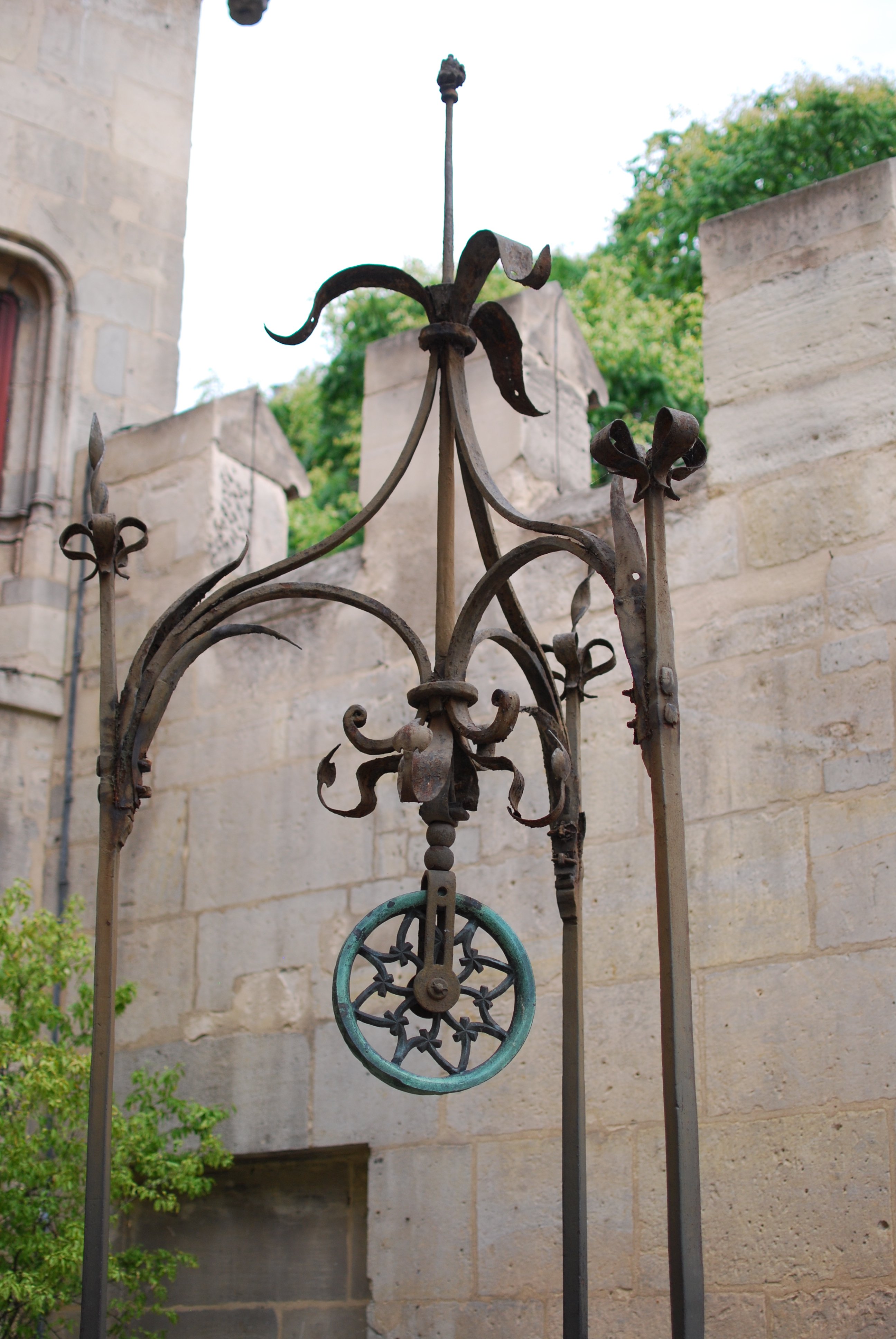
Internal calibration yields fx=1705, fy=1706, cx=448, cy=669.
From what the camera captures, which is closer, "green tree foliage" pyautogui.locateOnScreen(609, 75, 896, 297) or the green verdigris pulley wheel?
the green verdigris pulley wheel

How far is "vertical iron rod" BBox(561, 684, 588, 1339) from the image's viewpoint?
2770mm

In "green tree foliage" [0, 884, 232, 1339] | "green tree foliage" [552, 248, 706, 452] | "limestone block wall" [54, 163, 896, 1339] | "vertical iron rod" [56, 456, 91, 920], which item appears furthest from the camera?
"green tree foliage" [552, 248, 706, 452]

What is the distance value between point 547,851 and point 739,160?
860 centimetres

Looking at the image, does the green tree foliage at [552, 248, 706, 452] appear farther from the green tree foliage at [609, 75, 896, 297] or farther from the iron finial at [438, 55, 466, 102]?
the iron finial at [438, 55, 466, 102]

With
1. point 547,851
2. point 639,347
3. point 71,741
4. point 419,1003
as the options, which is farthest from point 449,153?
point 639,347

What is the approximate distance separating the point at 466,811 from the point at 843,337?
172 centimetres

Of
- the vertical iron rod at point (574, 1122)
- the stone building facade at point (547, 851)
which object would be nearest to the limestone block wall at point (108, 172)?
the stone building facade at point (547, 851)

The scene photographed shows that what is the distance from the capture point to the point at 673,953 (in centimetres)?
218

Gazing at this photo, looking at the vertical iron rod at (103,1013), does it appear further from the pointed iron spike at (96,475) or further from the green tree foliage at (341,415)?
the green tree foliage at (341,415)

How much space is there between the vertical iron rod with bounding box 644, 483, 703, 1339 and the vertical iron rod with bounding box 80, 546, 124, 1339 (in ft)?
2.85

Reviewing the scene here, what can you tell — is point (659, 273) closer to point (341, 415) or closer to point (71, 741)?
point (341, 415)

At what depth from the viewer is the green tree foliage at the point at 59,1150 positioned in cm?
371

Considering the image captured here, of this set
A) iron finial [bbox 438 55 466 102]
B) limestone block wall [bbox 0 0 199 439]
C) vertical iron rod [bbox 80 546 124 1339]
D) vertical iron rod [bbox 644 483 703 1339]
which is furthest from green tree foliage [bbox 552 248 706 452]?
vertical iron rod [bbox 644 483 703 1339]

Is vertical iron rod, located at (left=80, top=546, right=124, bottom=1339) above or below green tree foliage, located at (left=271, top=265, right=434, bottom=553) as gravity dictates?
below
